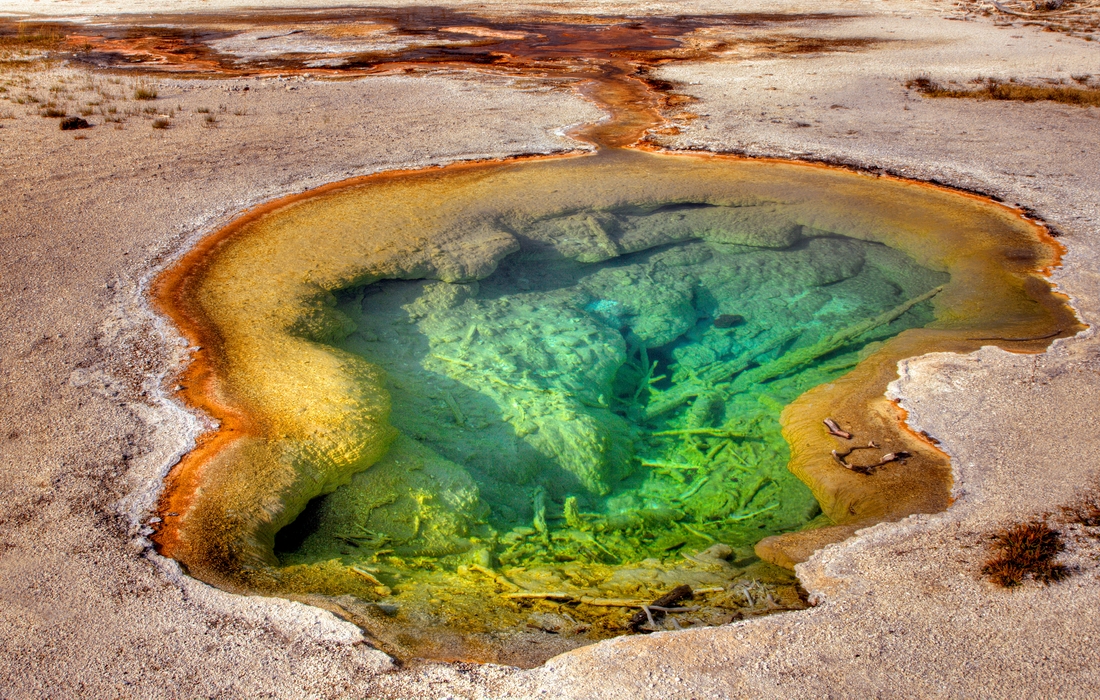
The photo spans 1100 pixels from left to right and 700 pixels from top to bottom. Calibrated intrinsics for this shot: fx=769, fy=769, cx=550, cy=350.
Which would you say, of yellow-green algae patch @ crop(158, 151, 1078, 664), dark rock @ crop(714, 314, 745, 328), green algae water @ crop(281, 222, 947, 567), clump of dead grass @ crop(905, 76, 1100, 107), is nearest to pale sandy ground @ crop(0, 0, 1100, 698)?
yellow-green algae patch @ crop(158, 151, 1078, 664)

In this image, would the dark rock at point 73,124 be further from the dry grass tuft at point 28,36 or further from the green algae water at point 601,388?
the dry grass tuft at point 28,36

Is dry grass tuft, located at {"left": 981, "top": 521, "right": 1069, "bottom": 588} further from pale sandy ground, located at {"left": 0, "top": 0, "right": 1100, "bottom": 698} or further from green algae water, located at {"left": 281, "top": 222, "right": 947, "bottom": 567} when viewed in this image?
green algae water, located at {"left": 281, "top": 222, "right": 947, "bottom": 567}

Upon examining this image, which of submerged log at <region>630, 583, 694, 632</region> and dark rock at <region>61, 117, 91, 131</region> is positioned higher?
dark rock at <region>61, 117, 91, 131</region>

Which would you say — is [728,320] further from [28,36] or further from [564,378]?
[28,36]

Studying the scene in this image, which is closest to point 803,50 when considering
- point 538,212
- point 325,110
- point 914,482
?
point 325,110

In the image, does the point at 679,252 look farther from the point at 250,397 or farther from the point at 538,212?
the point at 250,397

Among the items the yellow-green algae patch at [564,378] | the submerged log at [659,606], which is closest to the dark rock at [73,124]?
the yellow-green algae patch at [564,378]

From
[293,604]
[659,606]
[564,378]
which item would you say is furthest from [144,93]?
[659,606]
